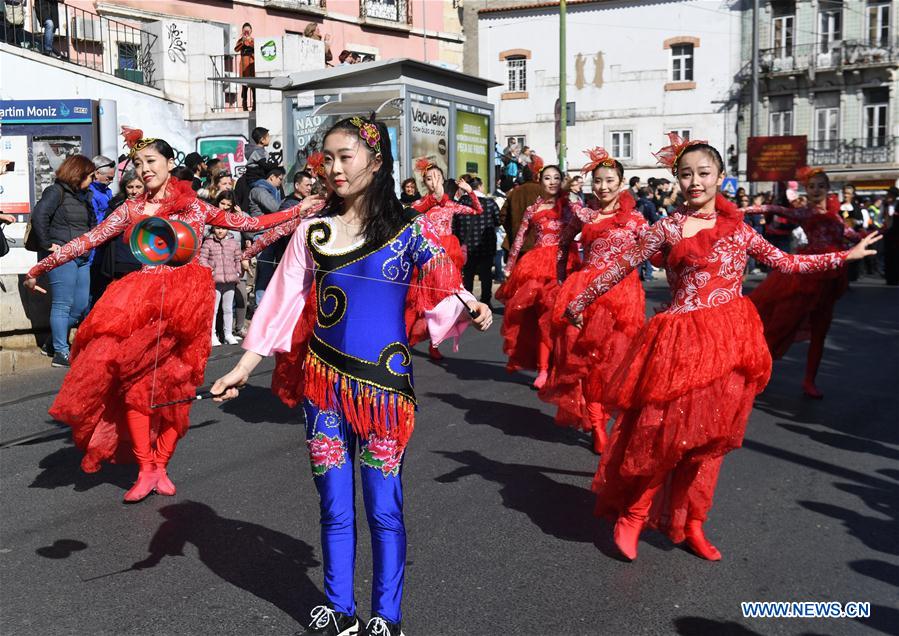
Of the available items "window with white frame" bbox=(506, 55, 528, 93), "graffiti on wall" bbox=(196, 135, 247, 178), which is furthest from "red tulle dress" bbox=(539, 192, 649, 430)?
"window with white frame" bbox=(506, 55, 528, 93)

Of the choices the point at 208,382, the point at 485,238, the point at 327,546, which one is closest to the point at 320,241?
the point at 327,546

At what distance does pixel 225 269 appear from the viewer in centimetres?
1204

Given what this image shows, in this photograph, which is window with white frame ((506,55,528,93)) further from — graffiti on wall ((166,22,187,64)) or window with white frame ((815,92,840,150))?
graffiti on wall ((166,22,187,64))

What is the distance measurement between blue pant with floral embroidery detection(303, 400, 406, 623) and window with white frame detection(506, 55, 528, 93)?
46095 mm

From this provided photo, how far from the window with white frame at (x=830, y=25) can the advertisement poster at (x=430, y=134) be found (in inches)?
1318

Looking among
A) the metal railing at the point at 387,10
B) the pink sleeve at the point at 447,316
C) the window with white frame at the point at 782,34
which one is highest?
the window with white frame at the point at 782,34

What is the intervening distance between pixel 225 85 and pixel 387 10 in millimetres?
12266

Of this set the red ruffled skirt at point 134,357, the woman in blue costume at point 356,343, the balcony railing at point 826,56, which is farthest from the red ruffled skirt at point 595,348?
the balcony railing at point 826,56

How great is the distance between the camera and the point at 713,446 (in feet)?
16.3

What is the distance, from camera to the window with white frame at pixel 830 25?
150ft

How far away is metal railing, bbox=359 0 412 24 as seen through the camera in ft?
112

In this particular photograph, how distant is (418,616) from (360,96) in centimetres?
1363

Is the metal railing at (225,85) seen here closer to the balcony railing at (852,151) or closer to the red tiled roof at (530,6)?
the red tiled roof at (530,6)

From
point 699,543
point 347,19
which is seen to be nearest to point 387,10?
point 347,19
